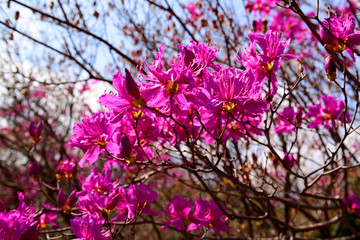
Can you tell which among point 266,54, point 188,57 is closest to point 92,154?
point 188,57

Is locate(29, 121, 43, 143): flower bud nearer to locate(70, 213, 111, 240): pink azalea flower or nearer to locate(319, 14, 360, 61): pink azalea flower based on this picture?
locate(70, 213, 111, 240): pink azalea flower

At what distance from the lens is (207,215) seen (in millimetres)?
1664

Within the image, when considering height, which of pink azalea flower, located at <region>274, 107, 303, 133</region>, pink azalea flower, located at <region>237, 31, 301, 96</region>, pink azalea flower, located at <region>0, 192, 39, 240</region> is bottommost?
pink azalea flower, located at <region>0, 192, 39, 240</region>

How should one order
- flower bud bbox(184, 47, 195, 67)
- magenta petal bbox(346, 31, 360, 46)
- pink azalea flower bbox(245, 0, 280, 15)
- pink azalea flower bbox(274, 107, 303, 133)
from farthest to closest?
pink azalea flower bbox(245, 0, 280, 15) → pink azalea flower bbox(274, 107, 303, 133) → magenta petal bbox(346, 31, 360, 46) → flower bud bbox(184, 47, 195, 67)

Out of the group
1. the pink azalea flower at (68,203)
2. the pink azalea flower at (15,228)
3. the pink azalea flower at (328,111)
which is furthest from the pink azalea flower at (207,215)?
the pink azalea flower at (328,111)

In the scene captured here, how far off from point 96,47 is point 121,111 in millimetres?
2490

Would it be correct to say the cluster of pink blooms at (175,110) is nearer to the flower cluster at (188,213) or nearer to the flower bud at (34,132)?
the flower cluster at (188,213)

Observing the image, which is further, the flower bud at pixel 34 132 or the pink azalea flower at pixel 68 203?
the flower bud at pixel 34 132

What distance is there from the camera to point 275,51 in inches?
48.9

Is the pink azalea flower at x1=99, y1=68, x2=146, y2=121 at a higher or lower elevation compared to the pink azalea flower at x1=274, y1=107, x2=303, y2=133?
lower

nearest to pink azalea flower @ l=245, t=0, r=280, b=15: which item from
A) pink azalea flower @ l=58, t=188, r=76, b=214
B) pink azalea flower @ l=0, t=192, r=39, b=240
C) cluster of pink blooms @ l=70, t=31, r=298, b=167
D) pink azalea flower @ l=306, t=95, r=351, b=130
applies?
pink azalea flower @ l=306, t=95, r=351, b=130

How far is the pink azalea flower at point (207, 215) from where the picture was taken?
5.27 ft

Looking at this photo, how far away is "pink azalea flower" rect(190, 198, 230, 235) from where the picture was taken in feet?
5.27

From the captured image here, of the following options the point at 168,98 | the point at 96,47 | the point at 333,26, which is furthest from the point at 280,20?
the point at 168,98
